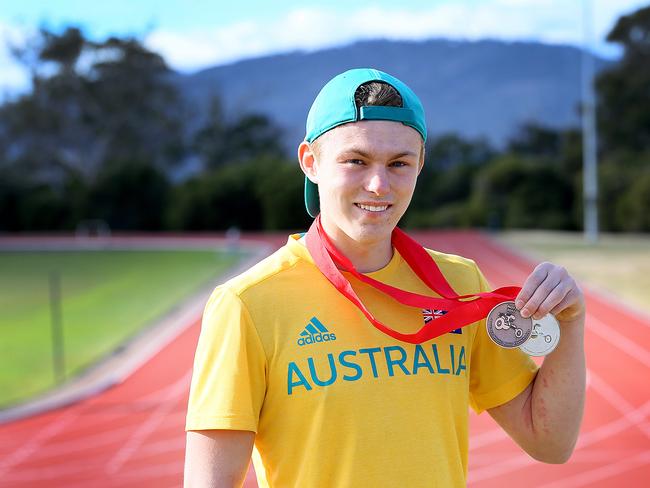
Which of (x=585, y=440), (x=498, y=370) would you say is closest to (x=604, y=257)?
(x=585, y=440)

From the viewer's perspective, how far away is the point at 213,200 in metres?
35.1

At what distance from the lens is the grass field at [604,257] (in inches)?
651

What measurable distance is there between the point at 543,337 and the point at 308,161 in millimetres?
630

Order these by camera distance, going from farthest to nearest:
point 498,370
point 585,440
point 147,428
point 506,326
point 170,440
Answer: point 147,428
point 170,440
point 585,440
point 498,370
point 506,326

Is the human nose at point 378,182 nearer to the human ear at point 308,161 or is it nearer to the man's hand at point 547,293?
the human ear at point 308,161

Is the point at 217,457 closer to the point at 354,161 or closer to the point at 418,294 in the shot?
the point at 418,294

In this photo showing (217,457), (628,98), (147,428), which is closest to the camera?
(217,457)

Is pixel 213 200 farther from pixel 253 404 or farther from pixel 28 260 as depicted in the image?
pixel 253 404

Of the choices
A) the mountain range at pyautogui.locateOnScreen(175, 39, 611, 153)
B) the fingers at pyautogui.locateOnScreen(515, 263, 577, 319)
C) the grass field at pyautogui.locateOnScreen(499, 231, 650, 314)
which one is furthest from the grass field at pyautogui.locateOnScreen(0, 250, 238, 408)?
the mountain range at pyautogui.locateOnScreen(175, 39, 611, 153)

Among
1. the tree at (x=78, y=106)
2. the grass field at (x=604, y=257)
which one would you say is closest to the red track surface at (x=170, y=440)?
the grass field at (x=604, y=257)

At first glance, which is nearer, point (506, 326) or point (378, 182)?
point (378, 182)

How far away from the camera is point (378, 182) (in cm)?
172

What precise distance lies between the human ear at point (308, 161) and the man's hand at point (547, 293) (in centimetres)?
51

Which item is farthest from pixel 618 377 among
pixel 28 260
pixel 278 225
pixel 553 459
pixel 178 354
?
pixel 278 225
